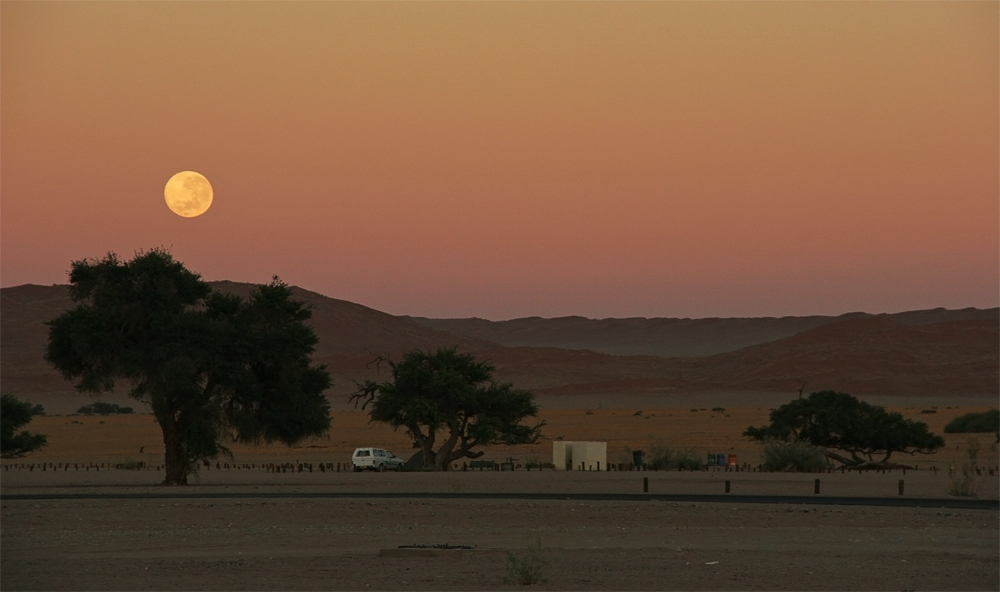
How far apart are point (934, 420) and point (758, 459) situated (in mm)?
49287

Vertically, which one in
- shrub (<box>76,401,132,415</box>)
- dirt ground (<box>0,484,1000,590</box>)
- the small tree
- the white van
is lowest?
dirt ground (<box>0,484,1000,590</box>)

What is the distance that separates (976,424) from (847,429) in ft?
113

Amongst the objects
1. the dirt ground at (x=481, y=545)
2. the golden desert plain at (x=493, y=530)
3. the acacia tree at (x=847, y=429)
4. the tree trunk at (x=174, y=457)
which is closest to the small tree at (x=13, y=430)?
the golden desert plain at (x=493, y=530)

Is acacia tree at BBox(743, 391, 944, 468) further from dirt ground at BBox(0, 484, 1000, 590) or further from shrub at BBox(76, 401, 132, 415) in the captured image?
shrub at BBox(76, 401, 132, 415)

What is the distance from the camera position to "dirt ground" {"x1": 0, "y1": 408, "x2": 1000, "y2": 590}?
20.6 meters

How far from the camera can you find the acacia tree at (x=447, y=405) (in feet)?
202

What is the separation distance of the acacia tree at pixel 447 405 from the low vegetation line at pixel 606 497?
1990 centimetres

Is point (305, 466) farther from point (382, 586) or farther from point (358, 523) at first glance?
point (382, 586)

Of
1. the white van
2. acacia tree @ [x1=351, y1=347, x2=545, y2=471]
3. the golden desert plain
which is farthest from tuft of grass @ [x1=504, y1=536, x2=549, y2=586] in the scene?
the white van

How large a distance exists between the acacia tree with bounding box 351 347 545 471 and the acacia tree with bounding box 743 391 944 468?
48.7 feet

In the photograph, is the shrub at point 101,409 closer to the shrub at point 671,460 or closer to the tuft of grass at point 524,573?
the shrub at point 671,460

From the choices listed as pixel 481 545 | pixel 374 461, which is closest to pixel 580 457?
pixel 374 461

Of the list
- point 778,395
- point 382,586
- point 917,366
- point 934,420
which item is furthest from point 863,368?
point 382,586

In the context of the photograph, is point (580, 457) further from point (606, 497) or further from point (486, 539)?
point (486, 539)
